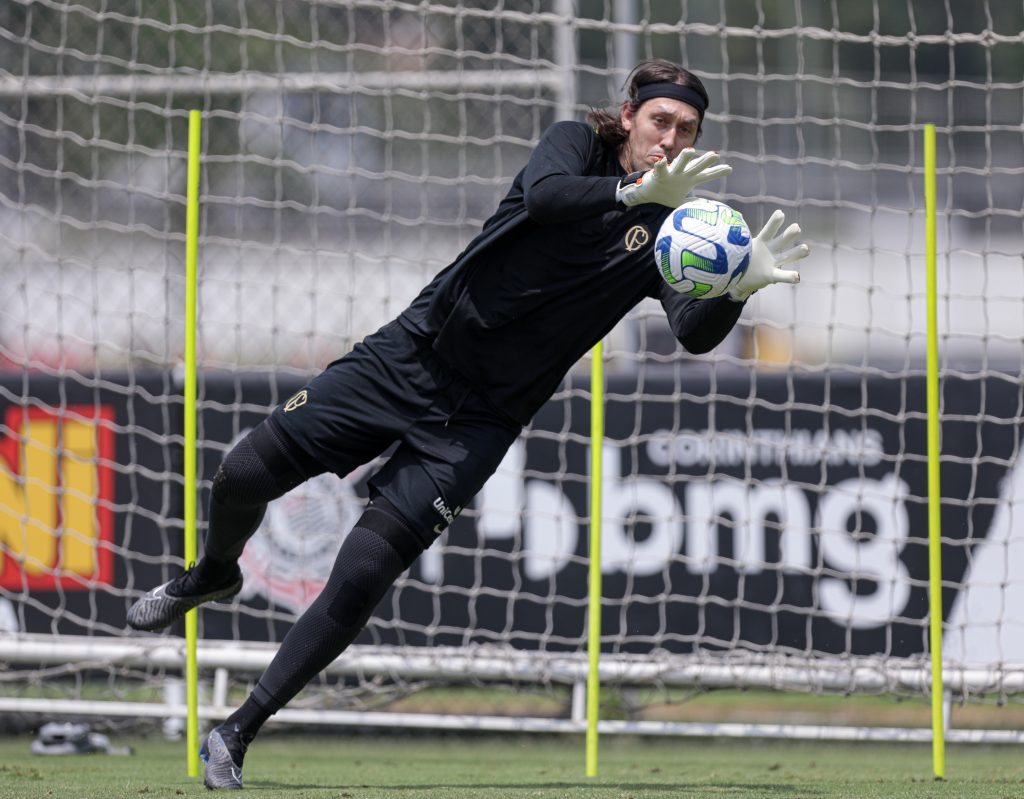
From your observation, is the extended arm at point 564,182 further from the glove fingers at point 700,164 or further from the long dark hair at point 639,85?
the glove fingers at point 700,164

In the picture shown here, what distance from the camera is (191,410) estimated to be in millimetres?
5121

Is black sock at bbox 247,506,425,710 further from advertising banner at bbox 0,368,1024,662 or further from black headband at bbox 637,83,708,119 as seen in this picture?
advertising banner at bbox 0,368,1024,662

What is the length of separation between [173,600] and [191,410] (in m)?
0.93

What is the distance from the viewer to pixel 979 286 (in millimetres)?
13180

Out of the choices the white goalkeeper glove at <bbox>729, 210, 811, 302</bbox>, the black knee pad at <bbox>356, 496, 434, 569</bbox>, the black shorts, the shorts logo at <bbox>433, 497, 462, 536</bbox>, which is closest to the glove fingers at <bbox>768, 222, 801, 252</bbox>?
the white goalkeeper glove at <bbox>729, 210, 811, 302</bbox>

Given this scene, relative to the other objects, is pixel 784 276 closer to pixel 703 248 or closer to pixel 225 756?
pixel 703 248

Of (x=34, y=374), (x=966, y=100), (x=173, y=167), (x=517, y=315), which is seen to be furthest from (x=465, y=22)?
(x=966, y=100)

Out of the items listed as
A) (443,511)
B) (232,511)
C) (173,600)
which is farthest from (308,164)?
(443,511)

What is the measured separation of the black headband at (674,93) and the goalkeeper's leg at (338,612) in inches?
56.1

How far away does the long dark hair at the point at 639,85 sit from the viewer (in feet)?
13.3

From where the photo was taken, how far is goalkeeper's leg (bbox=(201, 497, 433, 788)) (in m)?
3.97

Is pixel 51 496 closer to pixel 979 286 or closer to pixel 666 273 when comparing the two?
pixel 666 273

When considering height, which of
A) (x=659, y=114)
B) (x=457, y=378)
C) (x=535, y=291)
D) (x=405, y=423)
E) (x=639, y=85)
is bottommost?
(x=405, y=423)

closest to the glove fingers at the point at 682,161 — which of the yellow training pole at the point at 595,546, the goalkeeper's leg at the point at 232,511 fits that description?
the goalkeeper's leg at the point at 232,511
